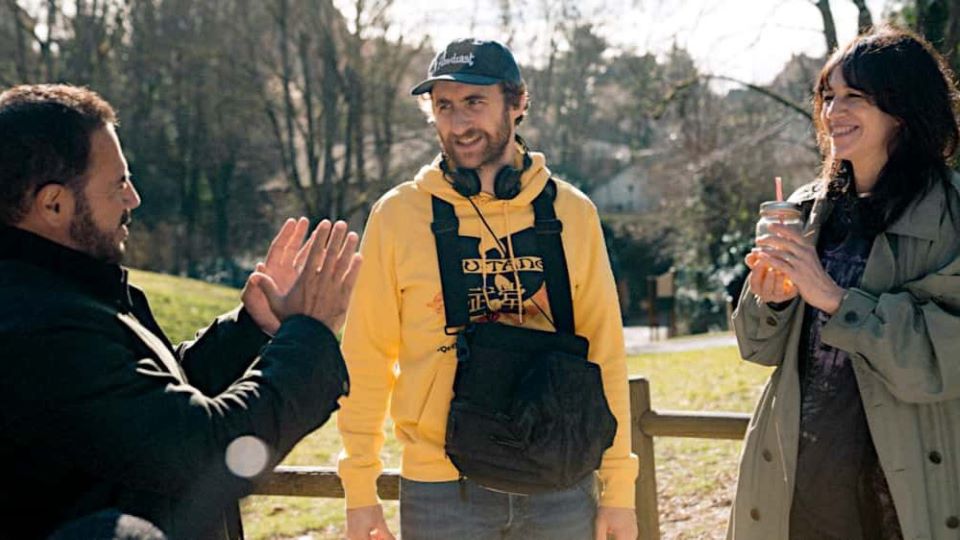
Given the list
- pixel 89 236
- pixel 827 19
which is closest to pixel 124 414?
pixel 89 236

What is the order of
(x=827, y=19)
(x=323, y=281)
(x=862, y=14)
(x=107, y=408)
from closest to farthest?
(x=107, y=408), (x=323, y=281), (x=862, y=14), (x=827, y=19)

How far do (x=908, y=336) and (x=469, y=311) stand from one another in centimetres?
111

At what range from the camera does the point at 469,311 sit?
9.32 ft

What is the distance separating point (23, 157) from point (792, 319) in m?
1.93

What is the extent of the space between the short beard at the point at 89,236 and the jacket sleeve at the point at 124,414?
0.77 ft

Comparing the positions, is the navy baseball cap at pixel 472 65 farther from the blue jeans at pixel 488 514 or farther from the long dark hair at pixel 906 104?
the blue jeans at pixel 488 514

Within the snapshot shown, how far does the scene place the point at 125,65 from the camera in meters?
32.0

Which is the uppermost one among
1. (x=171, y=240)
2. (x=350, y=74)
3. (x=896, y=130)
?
(x=350, y=74)

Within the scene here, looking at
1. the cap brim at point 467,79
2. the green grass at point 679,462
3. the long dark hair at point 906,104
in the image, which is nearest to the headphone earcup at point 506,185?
the cap brim at point 467,79

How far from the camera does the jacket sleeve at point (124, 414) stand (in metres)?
1.78

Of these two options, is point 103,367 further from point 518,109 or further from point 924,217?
point 924,217

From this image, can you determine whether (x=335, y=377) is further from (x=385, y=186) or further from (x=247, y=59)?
(x=247, y=59)

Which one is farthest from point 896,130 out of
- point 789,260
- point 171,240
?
point 171,240

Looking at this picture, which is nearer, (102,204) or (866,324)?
(102,204)
